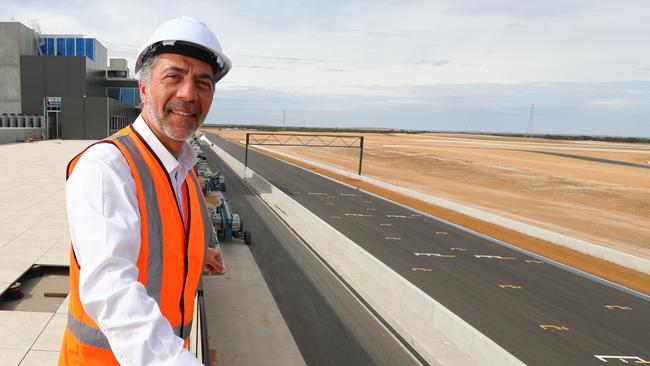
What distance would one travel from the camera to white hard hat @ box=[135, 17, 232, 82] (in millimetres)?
1907

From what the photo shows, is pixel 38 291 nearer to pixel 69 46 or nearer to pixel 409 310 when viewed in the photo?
pixel 409 310

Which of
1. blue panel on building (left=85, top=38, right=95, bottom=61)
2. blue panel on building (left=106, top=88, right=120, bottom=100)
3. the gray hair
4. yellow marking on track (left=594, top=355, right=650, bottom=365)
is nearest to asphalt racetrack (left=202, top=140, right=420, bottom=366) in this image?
yellow marking on track (left=594, top=355, right=650, bottom=365)

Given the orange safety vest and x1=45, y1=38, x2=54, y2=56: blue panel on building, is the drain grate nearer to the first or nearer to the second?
the orange safety vest

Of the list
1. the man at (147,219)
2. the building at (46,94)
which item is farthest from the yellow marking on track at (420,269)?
the building at (46,94)

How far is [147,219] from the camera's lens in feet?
5.67

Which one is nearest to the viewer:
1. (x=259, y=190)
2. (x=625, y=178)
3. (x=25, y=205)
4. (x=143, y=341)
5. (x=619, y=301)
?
(x=143, y=341)

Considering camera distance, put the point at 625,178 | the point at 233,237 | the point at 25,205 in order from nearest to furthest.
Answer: the point at 25,205 → the point at 233,237 → the point at 625,178

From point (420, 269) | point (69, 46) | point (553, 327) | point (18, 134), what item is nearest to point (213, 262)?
point (553, 327)

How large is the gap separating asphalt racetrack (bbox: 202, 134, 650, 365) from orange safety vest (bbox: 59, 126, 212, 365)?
1132 cm

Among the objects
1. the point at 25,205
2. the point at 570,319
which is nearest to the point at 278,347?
the point at 570,319

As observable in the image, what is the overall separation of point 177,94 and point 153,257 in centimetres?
73

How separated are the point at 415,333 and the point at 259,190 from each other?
26.7 metres

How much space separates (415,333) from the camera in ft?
39.7

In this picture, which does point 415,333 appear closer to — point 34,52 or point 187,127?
point 187,127
